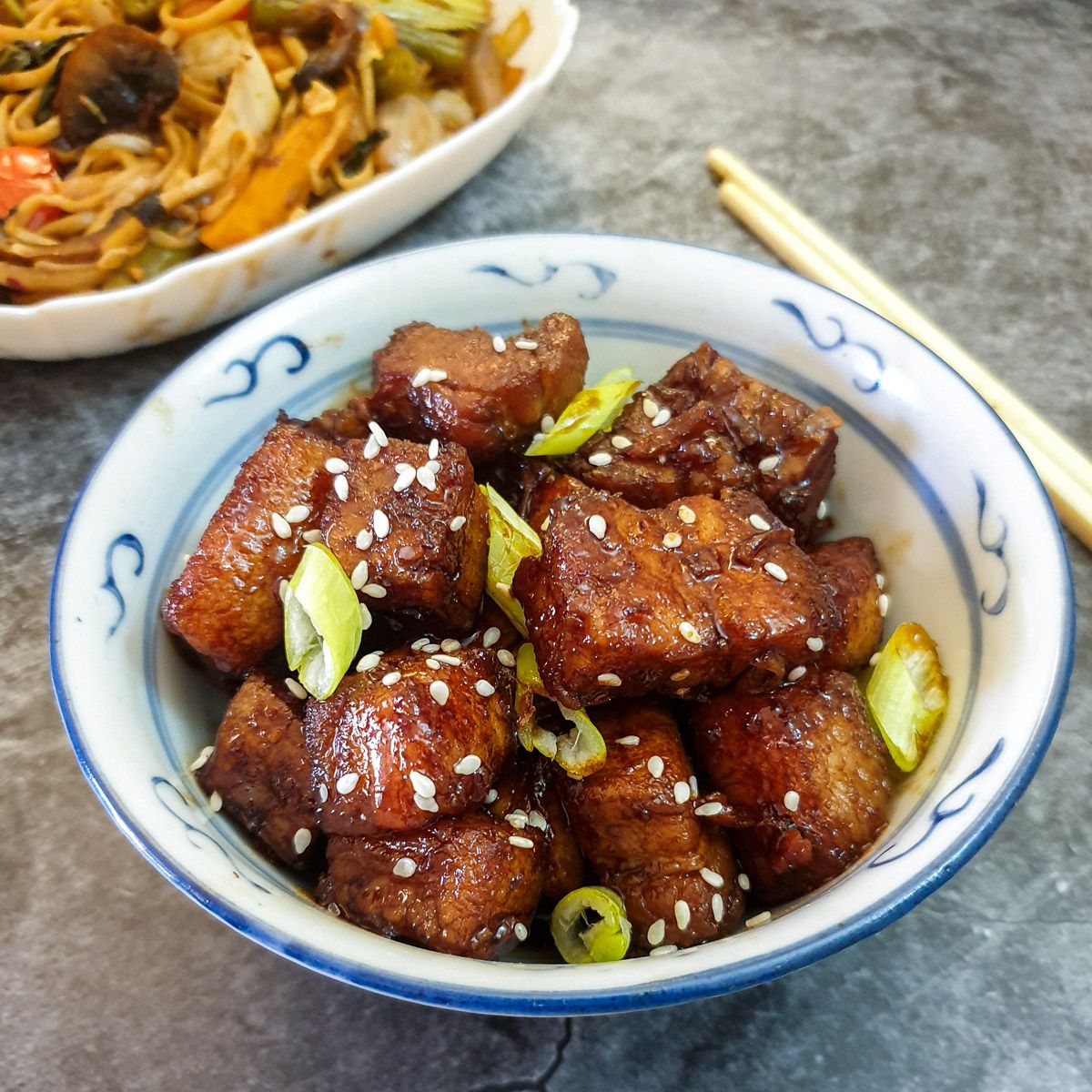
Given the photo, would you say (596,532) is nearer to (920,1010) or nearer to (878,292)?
(920,1010)

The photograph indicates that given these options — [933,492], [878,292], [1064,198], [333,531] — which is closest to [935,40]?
[1064,198]

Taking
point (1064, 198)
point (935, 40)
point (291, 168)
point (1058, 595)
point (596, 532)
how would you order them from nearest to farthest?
point (1058, 595) < point (596, 532) < point (291, 168) < point (1064, 198) < point (935, 40)

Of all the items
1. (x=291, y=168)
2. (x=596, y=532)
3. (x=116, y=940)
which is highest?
(x=596, y=532)

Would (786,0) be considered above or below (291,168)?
above

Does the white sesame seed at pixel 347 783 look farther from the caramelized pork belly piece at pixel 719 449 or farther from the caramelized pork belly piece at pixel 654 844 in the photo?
the caramelized pork belly piece at pixel 719 449

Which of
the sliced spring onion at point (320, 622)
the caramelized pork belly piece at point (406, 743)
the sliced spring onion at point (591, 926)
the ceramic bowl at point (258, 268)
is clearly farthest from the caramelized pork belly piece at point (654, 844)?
the ceramic bowl at point (258, 268)

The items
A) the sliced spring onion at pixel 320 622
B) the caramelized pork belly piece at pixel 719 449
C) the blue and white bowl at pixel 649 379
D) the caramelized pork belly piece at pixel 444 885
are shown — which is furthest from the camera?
the caramelized pork belly piece at pixel 719 449

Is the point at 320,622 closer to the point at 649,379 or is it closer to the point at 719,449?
the point at 719,449

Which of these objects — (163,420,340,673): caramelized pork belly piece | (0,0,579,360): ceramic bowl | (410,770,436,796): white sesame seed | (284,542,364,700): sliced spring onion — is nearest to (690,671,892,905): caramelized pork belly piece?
(410,770,436,796): white sesame seed
